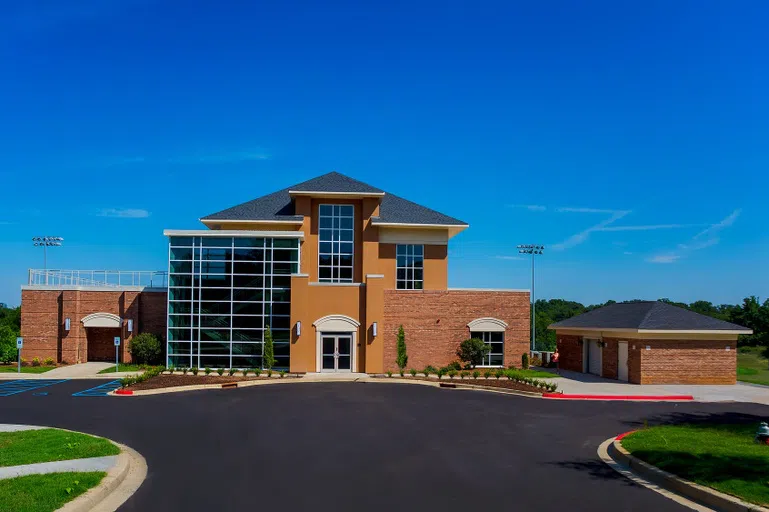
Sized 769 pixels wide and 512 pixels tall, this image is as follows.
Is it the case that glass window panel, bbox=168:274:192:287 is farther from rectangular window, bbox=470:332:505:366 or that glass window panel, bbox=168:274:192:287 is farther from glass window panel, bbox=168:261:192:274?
rectangular window, bbox=470:332:505:366

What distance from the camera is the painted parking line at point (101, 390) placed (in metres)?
22.7

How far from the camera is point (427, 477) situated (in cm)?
1045

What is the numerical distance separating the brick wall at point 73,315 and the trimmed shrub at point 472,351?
56.0 ft

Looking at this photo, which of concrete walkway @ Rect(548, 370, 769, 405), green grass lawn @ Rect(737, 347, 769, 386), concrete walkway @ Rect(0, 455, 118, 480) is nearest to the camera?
concrete walkway @ Rect(0, 455, 118, 480)

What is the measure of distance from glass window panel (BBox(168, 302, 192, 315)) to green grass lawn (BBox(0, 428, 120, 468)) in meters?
17.3

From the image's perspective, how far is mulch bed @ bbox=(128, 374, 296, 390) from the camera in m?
24.2

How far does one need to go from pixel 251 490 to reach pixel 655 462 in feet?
24.2

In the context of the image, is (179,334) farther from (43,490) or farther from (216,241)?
(43,490)

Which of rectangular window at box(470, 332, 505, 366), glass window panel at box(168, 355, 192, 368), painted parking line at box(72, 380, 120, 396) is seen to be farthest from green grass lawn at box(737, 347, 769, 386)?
painted parking line at box(72, 380, 120, 396)

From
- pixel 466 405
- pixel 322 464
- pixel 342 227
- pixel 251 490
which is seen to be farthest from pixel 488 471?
pixel 342 227

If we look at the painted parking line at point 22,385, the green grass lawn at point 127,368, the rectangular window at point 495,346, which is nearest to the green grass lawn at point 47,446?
the painted parking line at point 22,385

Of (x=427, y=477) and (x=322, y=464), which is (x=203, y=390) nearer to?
(x=322, y=464)

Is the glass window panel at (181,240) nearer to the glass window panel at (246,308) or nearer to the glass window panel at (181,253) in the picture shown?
the glass window panel at (181,253)

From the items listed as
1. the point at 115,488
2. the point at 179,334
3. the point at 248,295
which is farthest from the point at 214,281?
the point at 115,488
